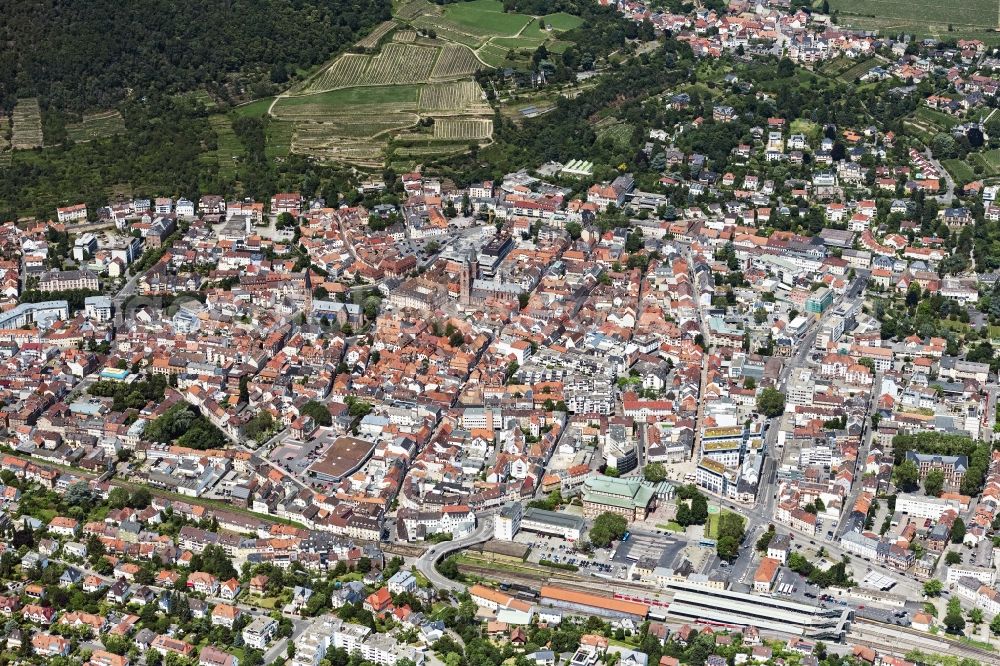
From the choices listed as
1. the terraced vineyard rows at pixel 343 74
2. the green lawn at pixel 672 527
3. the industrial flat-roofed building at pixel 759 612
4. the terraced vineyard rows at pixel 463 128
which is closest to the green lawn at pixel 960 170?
the terraced vineyard rows at pixel 463 128

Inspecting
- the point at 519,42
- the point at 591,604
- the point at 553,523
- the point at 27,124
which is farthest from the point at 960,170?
the point at 27,124

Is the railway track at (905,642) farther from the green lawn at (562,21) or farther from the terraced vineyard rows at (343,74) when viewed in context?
the green lawn at (562,21)

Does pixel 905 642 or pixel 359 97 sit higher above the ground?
pixel 359 97

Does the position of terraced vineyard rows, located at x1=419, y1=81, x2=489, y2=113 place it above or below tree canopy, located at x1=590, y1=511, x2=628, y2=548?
above

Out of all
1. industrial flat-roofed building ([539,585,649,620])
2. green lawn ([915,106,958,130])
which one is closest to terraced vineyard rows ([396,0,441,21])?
green lawn ([915,106,958,130])

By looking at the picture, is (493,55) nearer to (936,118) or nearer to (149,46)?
(149,46)

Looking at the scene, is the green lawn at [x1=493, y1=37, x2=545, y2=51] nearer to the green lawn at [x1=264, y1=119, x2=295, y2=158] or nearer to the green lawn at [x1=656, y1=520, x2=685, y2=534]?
the green lawn at [x1=264, y1=119, x2=295, y2=158]

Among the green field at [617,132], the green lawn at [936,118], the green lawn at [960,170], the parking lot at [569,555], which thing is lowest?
the parking lot at [569,555]
